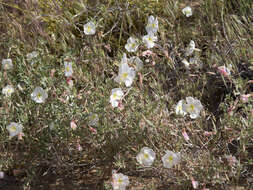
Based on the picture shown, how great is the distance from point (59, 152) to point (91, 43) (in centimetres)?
94

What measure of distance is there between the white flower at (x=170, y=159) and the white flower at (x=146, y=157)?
0.24 feet

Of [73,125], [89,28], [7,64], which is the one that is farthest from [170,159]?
[7,64]

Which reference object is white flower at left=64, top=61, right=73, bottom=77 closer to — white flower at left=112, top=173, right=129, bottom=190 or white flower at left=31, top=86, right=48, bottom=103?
white flower at left=31, top=86, right=48, bottom=103

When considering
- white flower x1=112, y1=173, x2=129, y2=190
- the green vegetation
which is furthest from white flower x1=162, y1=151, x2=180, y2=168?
white flower x1=112, y1=173, x2=129, y2=190

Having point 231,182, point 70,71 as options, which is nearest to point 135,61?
point 70,71

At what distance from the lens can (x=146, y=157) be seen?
233 cm

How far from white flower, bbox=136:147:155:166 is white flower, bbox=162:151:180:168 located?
74 millimetres

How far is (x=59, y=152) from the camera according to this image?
281 cm

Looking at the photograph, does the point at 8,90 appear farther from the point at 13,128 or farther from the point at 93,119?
the point at 93,119

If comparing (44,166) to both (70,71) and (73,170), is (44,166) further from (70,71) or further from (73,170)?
(70,71)

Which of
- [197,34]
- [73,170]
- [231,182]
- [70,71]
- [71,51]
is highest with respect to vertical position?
[197,34]

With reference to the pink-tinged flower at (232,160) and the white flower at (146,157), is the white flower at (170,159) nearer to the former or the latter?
the white flower at (146,157)

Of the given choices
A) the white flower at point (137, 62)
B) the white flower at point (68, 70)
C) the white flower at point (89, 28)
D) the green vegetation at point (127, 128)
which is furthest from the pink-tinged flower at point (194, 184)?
the white flower at point (89, 28)

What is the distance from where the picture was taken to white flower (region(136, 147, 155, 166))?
232 centimetres
